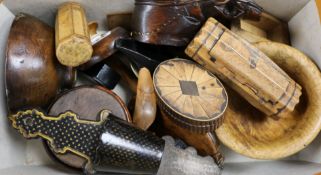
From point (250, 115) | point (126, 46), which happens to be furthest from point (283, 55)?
point (126, 46)

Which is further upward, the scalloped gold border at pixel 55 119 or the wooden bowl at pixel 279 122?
the scalloped gold border at pixel 55 119

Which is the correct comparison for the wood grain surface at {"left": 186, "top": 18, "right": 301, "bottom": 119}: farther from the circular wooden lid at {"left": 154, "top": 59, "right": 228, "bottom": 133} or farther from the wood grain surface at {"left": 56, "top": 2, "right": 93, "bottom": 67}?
the wood grain surface at {"left": 56, "top": 2, "right": 93, "bottom": 67}

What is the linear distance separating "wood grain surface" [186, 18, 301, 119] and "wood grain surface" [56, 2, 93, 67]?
307mm

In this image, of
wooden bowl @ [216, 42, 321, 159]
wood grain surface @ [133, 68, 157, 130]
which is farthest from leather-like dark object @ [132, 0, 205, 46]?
wooden bowl @ [216, 42, 321, 159]

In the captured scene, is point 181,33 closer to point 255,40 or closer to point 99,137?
point 255,40

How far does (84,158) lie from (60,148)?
0.22 ft

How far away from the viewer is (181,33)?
3.52 ft

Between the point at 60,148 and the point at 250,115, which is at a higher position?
the point at 60,148

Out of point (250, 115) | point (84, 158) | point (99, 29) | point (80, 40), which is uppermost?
point (80, 40)

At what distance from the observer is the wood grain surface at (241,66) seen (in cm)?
102

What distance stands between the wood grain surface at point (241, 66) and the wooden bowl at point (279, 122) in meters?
0.09

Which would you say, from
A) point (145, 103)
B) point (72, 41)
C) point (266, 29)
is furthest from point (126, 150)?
point (266, 29)

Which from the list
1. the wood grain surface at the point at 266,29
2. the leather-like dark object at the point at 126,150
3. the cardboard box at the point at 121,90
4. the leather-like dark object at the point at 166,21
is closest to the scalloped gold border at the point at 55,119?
the leather-like dark object at the point at 126,150

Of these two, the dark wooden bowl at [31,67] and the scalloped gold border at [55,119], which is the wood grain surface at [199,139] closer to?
the scalloped gold border at [55,119]
